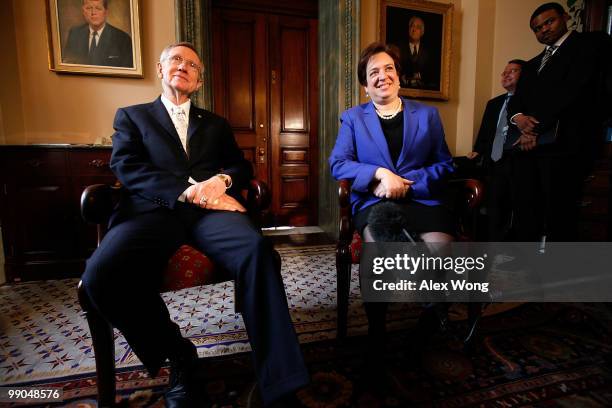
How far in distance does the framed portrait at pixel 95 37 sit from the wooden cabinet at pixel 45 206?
2.96 ft

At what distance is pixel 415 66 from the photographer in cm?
374

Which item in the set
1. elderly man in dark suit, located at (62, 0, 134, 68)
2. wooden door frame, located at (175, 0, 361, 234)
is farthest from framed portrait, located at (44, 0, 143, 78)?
wooden door frame, located at (175, 0, 361, 234)

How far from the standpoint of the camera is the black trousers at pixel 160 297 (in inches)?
41.4

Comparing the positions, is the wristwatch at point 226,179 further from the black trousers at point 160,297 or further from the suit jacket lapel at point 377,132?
the suit jacket lapel at point 377,132

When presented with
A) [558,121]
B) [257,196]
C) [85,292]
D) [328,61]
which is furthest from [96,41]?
[558,121]

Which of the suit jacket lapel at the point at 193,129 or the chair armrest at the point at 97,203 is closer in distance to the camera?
the chair armrest at the point at 97,203

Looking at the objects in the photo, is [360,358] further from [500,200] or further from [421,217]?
[500,200]

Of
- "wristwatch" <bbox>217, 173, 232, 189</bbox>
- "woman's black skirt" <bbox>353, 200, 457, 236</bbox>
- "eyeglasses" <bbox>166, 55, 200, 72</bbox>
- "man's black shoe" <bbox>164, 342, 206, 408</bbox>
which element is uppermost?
"eyeglasses" <bbox>166, 55, 200, 72</bbox>

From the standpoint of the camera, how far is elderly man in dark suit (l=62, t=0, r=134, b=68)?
2820 mm

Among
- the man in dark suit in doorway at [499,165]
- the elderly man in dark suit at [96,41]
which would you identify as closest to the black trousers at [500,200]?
the man in dark suit in doorway at [499,165]

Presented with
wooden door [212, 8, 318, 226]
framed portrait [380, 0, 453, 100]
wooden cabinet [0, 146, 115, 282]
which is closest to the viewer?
wooden cabinet [0, 146, 115, 282]

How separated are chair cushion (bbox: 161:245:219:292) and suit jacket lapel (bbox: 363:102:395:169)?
3.18ft

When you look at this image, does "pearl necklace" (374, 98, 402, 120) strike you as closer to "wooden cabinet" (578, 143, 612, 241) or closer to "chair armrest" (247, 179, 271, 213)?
"chair armrest" (247, 179, 271, 213)

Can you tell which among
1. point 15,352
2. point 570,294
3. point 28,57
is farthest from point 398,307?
point 28,57
